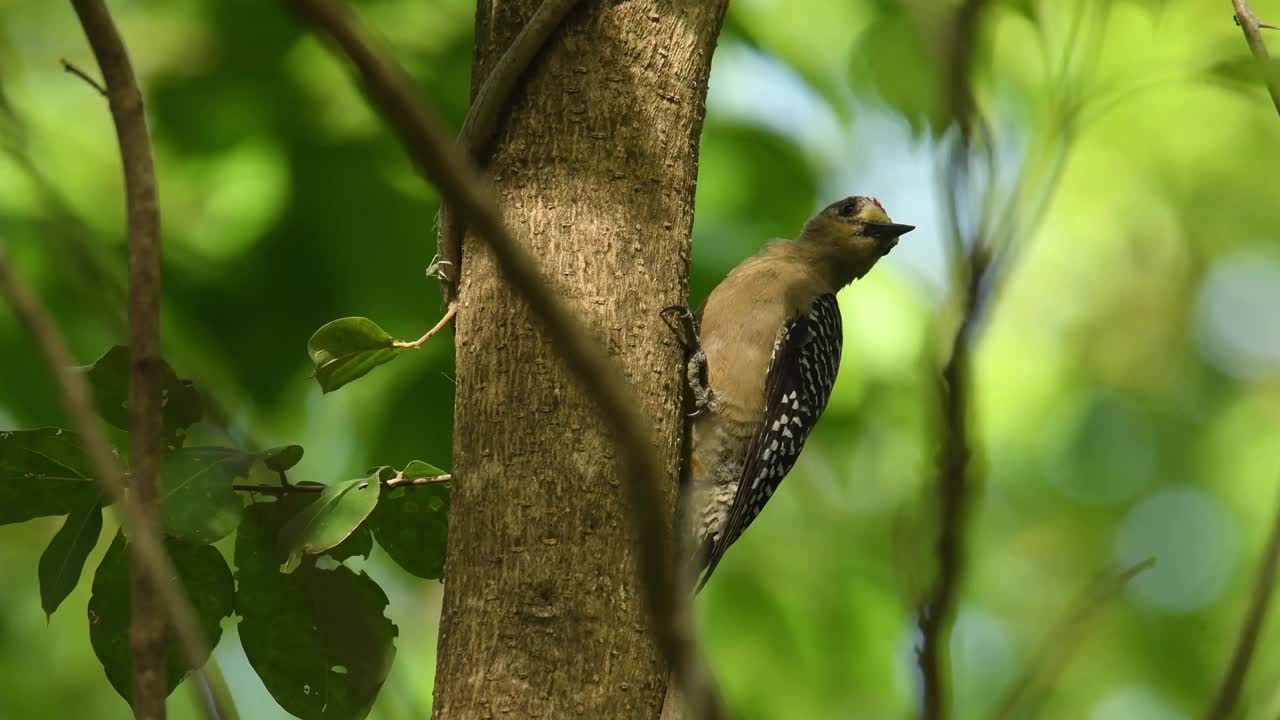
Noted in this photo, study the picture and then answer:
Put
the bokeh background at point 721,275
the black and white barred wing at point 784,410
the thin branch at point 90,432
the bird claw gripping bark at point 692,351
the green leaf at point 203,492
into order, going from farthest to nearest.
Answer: the black and white barred wing at point 784,410
the bokeh background at point 721,275
the bird claw gripping bark at point 692,351
the green leaf at point 203,492
the thin branch at point 90,432

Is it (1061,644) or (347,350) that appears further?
(347,350)

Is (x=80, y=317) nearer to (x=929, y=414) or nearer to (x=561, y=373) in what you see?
(x=561, y=373)

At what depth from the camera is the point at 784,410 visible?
4.36m

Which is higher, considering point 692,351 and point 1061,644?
point 1061,644

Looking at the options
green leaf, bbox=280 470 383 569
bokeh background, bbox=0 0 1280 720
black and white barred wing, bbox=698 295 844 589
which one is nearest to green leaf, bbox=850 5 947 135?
bokeh background, bbox=0 0 1280 720

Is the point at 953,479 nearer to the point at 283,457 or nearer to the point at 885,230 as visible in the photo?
the point at 283,457

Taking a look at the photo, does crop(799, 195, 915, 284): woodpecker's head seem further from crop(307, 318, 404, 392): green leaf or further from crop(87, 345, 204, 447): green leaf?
crop(87, 345, 204, 447): green leaf

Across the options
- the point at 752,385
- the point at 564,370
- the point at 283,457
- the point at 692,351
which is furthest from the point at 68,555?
the point at 752,385

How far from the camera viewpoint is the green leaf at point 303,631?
8.02 feet

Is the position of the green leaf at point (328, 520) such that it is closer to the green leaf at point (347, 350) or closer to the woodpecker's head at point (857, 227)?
the green leaf at point (347, 350)

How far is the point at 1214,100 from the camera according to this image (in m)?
7.35

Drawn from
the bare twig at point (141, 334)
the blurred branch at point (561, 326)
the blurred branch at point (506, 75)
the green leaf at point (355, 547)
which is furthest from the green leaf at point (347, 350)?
the blurred branch at point (561, 326)

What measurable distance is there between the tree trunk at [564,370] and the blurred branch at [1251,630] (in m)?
1.24

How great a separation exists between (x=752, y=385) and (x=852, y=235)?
1176 millimetres
